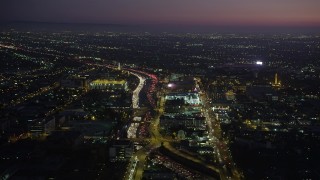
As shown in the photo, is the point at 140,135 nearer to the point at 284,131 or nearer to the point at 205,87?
the point at 284,131

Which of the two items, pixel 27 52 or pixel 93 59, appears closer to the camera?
pixel 93 59

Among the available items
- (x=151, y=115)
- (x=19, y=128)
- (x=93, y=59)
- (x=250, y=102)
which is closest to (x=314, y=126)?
(x=250, y=102)

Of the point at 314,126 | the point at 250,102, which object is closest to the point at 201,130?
the point at 314,126

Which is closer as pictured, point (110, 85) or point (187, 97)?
point (187, 97)

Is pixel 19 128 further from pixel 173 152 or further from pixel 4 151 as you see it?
pixel 173 152

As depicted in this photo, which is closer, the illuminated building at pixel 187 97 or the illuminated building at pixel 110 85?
the illuminated building at pixel 187 97

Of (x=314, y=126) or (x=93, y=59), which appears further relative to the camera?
(x=93, y=59)

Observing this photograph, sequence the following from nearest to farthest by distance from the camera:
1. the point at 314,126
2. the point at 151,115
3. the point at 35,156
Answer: the point at 35,156
the point at 314,126
the point at 151,115

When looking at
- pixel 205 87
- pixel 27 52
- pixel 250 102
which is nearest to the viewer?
pixel 250 102

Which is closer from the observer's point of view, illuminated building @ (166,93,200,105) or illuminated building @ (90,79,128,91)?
illuminated building @ (166,93,200,105)
